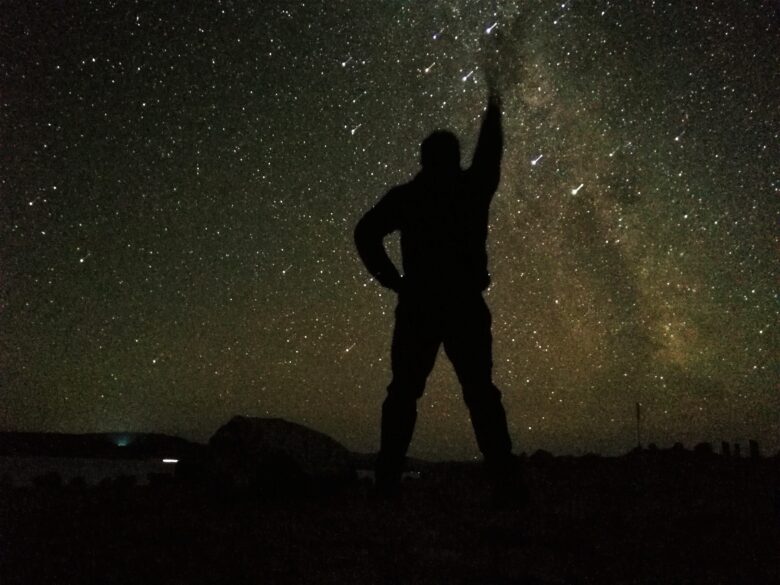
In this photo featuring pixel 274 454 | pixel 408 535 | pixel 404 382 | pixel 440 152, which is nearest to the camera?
pixel 408 535

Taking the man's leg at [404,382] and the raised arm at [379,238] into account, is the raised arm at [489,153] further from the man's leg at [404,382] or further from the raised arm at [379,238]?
the man's leg at [404,382]

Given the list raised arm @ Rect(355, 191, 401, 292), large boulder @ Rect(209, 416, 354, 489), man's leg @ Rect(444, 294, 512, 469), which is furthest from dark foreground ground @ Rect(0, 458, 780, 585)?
raised arm @ Rect(355, 191, 401, 292)

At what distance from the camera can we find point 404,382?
4852mm

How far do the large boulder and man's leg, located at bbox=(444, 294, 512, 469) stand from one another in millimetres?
1475

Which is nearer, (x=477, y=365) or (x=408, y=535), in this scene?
(x=408, y=535)

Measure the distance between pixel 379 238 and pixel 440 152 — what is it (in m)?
0.72

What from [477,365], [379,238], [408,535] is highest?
[379,238]

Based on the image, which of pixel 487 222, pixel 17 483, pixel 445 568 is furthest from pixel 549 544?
pixel 17 483

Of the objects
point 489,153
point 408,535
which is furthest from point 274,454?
point 489,153

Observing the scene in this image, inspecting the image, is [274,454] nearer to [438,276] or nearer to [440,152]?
[438,276]

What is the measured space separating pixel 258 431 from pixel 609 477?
2.81 metres

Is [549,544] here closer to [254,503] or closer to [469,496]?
[469,496]

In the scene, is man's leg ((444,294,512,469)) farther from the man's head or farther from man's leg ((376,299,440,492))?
the man's head

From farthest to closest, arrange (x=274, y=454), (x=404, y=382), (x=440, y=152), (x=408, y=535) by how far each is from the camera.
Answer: (x=274, y=454) → (x=440, y=152) → (x=404, y=382) → (x=408, y=535)
